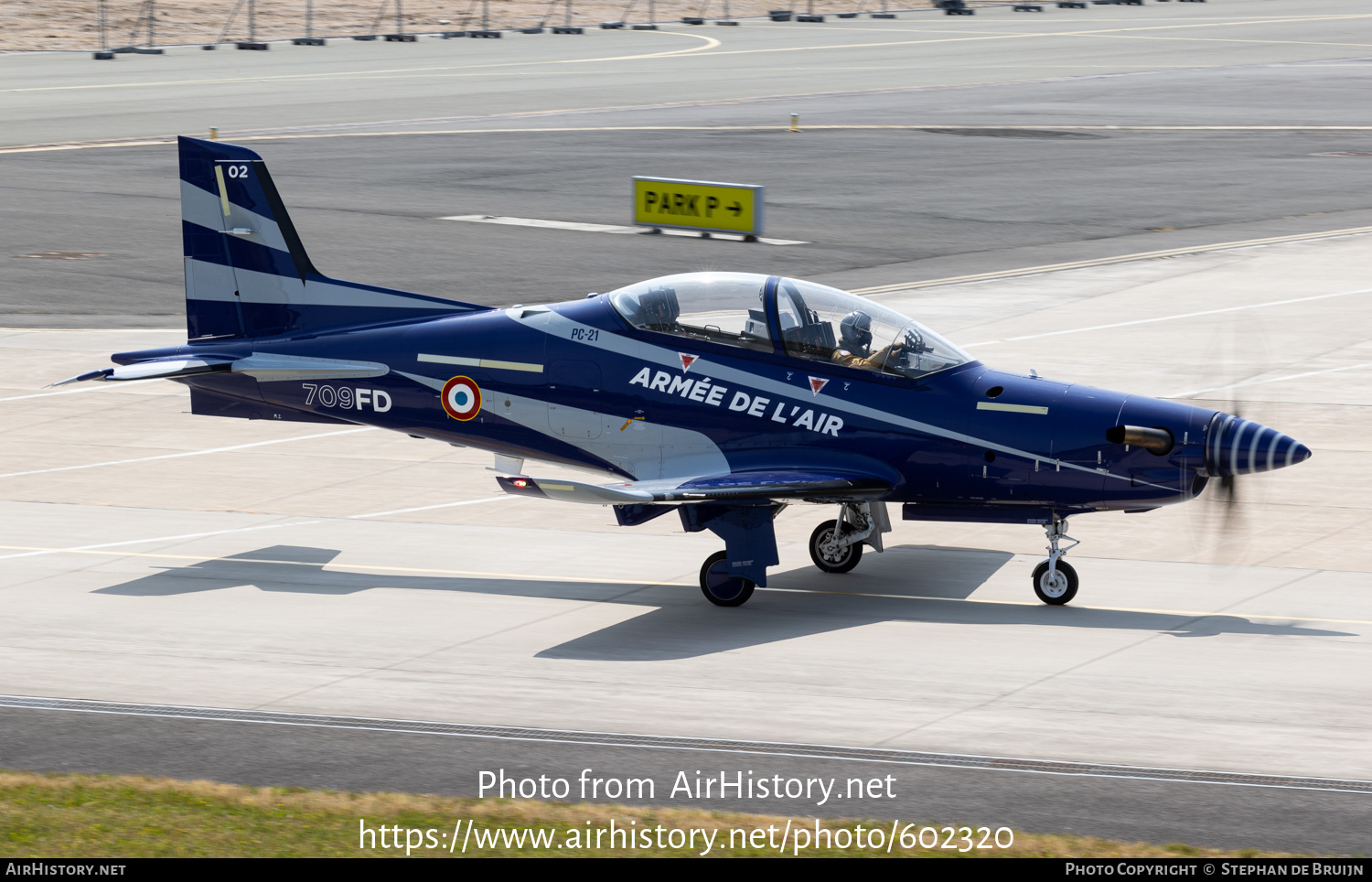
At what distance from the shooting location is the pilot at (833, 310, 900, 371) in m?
17.6

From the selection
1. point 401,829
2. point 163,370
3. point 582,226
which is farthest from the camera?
point 582,226

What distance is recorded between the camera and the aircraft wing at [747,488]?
1638cm

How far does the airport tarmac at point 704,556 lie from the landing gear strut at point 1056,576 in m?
0.24

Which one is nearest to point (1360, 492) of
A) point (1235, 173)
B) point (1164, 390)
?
point (1164, 390)

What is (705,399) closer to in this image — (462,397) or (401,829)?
(462,397)

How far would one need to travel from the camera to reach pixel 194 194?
65.6 ft

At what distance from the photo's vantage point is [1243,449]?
1614 cm

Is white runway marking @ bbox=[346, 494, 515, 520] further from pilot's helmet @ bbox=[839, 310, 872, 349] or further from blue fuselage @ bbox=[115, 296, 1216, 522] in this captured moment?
pilot's helmet @ bbox=[839, 310, 872, 349]

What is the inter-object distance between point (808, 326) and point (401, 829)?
7908 mm

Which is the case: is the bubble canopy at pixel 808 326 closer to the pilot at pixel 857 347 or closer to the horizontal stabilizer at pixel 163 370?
the pilot at pixel 857 347

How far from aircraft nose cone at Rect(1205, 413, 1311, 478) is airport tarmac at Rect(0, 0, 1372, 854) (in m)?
1.61

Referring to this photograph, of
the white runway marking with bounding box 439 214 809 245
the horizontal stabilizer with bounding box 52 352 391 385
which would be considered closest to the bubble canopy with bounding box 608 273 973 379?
the horizontal stabilizer with bounding box 52 352 391 385

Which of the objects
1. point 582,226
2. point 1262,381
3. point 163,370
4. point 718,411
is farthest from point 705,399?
point 582,226

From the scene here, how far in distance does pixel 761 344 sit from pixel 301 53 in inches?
2951
